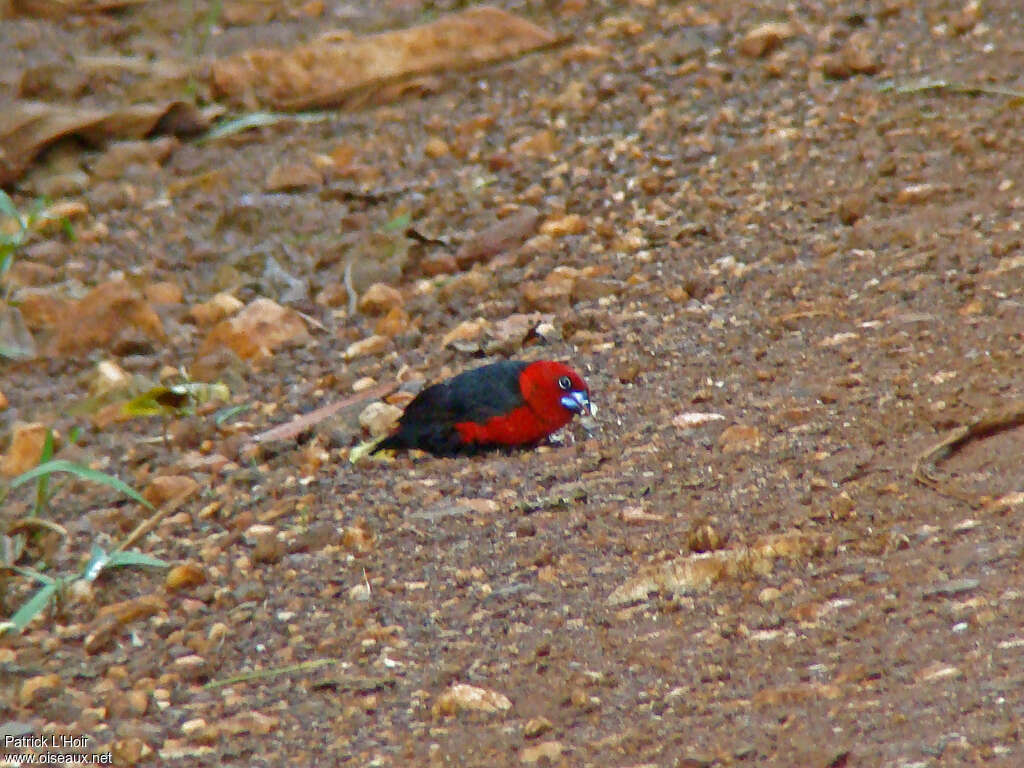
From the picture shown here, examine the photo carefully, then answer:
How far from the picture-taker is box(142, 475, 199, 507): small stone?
3828 millimetres

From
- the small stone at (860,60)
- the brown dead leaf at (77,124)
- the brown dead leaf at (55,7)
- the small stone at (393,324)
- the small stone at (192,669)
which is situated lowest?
the small stone at (192,669)

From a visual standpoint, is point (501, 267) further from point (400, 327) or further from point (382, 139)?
point (382, 139)

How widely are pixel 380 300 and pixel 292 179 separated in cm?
114

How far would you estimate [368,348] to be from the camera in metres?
4.57

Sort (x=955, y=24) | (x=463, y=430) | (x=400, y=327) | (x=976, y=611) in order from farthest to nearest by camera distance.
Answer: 1. (x=955, y=24)
2. (x=400, y=327)
3. (x=463, y=430)
4. (x=976, y=611)

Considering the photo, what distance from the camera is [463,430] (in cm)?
376

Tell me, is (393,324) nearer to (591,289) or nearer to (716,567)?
(591,289)

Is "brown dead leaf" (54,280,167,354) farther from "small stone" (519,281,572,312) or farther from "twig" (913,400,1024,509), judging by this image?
"twig" (913,400,1024,509)

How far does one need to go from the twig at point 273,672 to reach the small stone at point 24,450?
1.38 metres

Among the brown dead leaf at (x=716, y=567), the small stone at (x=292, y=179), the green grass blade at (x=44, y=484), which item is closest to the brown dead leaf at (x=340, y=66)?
the small stone at (x=292, y=179)

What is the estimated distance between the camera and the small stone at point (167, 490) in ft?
12.6

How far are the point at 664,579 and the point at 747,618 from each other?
0.23m

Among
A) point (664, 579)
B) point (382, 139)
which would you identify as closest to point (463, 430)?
point (664, 579)

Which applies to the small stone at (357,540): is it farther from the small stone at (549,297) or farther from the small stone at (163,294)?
the small stone at (163,294)
